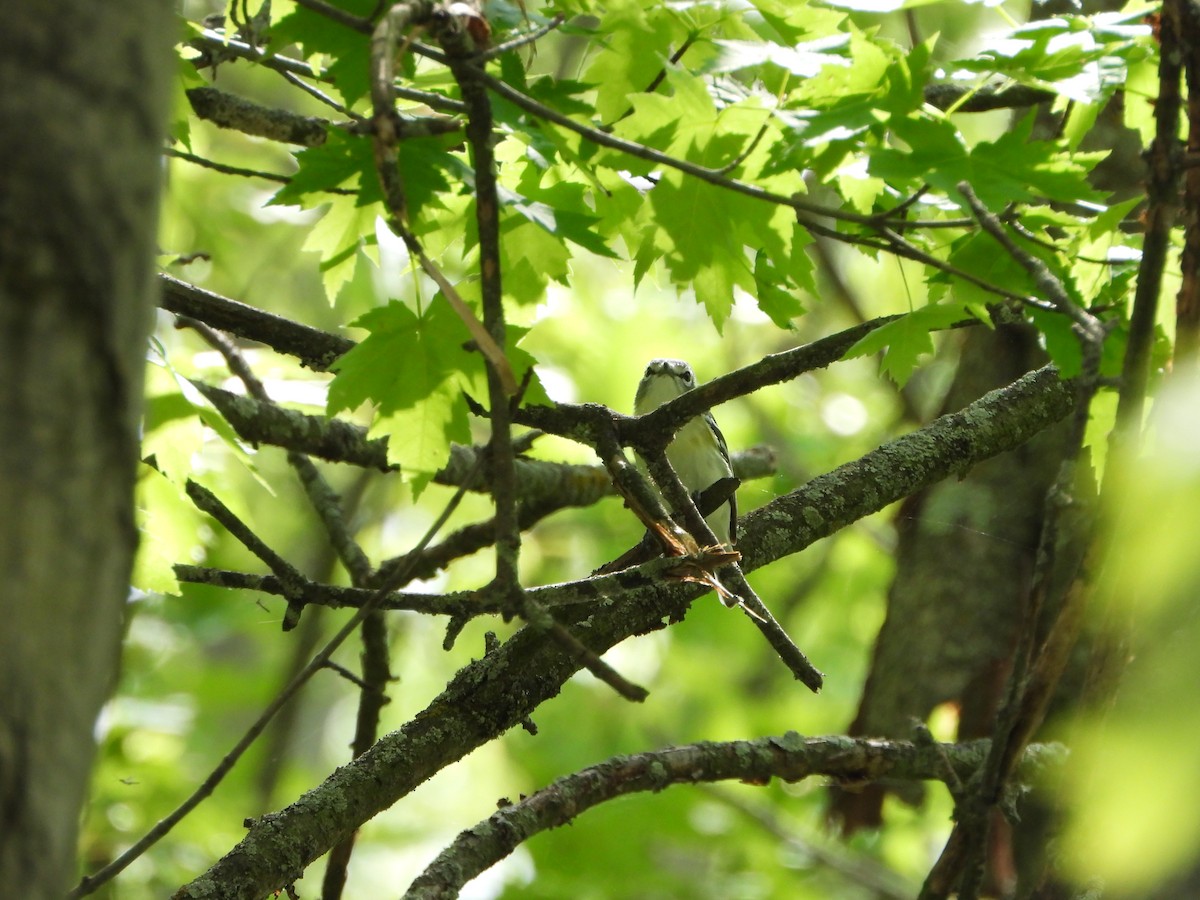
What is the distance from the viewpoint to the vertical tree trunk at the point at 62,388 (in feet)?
A: 2.89

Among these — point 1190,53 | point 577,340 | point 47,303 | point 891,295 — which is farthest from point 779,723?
point 47,303

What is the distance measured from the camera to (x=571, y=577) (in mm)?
8547

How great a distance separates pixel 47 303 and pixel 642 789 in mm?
2224

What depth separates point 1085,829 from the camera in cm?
108

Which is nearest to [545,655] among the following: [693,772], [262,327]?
[693,772]

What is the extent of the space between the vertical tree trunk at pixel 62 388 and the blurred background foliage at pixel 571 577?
929 millimetres

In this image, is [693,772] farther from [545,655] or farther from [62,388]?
[62,388]

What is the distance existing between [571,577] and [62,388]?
7711 millimetres

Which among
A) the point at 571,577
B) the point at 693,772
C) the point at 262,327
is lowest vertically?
the point at 693,772

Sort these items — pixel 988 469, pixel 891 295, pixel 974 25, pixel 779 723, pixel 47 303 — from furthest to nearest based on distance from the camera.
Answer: pixel 891 295
pixel 974 25
pixel 779 723
pixel 988 469
pixel 47 303

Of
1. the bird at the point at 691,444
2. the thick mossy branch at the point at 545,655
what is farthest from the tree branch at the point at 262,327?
the bird at the point at 691,444

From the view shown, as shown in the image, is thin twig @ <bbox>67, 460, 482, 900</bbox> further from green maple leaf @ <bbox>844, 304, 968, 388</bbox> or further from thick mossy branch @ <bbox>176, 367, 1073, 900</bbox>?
green maple leaf @ <bbox>844, 304, 968, 388</bbox>

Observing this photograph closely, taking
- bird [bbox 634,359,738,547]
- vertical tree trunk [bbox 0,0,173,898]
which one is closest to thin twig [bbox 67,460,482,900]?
vertical tree trunk [bbox 0,0,173,898]

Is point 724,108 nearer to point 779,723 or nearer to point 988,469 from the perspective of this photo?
point 988,469
